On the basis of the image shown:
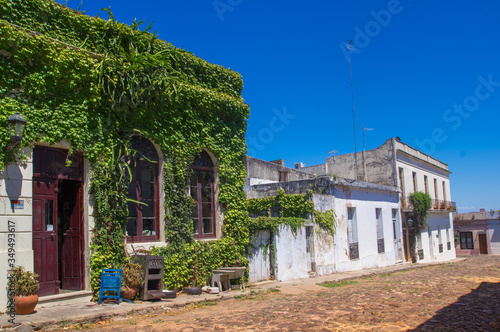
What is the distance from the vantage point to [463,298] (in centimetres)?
1009

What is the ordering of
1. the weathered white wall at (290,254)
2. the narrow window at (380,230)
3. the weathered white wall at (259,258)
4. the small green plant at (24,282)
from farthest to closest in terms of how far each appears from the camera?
the narrow window at (380,230) < the weathered white wall at (290,254) < the weathered white wall at (259,258) < the small green plant at (24,282)

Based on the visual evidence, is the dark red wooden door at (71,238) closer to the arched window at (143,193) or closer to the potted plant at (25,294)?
the arched window at (143,193)

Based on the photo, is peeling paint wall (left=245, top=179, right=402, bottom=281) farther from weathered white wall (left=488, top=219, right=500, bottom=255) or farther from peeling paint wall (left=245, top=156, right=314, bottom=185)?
weathered white wall (left=488, top=219, right=500, bottom=255)

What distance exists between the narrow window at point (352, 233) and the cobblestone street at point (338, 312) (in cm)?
653

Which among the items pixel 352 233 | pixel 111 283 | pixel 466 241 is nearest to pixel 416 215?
pixel 352 233

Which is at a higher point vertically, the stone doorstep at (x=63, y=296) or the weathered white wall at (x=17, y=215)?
the weathered white wall at (x=17, y=215)

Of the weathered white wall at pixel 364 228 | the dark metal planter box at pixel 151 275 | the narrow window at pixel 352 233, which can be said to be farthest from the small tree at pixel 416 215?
the dark metal planter box at pixel 151 275

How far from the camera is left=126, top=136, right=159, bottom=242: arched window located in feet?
33.0

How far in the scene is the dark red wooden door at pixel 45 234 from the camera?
328 inches

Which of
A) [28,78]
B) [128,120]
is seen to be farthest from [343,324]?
[28,78]

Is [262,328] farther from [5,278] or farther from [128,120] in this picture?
[128,120]

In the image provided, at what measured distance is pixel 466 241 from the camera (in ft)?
137

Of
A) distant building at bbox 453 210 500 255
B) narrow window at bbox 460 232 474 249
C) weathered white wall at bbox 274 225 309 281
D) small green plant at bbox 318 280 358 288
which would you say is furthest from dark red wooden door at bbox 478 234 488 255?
weathered white wall at bbox 274 225 309 281

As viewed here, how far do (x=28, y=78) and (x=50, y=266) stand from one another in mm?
3675
